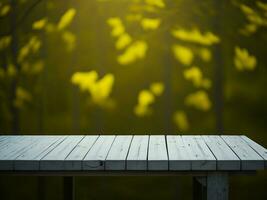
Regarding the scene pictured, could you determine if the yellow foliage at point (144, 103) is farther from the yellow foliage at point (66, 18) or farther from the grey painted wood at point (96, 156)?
the grey painted wood at point (96, 156)

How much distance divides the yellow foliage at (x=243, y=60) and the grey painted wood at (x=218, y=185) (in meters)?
2.26

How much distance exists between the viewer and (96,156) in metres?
2.63

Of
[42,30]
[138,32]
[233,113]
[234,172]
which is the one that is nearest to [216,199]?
[234,172]

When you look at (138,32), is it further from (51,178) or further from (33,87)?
(51,178)

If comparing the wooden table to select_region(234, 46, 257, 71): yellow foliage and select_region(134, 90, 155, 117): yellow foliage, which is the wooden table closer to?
select_region(134, 90, 155, 117): yellow foliage

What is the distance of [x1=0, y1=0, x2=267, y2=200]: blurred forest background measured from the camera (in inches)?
183

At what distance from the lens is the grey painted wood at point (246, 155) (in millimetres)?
2512

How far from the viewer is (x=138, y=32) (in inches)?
185

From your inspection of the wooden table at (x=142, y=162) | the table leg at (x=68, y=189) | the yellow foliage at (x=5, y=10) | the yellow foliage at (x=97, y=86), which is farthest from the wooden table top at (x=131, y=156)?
the yellow foliage at (x=5, y=10)

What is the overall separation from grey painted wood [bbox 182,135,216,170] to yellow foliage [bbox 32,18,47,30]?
7.51ft

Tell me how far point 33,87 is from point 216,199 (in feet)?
8.87

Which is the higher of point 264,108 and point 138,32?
point 138,32

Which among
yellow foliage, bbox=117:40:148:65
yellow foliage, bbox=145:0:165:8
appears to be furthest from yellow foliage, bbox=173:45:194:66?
yellow foliage, bbox=145:0:165:8

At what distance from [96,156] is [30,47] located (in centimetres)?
245
